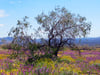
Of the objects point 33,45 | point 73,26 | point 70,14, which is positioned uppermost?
point 70,14

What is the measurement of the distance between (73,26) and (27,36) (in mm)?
5206

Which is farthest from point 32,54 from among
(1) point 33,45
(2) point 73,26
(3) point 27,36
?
(2) point 73,26

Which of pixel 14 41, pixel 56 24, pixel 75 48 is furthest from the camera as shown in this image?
pixel 75 48

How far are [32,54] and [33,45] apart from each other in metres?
1.00

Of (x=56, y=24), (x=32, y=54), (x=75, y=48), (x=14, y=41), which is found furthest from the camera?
(x=75, y=48)

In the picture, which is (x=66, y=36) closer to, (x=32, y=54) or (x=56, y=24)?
(x=56, y=24)

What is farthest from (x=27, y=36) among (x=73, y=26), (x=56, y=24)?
(x=73, y=26)

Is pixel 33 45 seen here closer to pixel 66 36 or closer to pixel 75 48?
pixel 66 36

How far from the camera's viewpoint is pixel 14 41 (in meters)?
16.5

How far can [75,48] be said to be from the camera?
19.0 meters

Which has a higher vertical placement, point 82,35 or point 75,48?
point 82,35

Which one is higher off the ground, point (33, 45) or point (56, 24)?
point (56, 24)

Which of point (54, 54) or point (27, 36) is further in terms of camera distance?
point (54, 54)

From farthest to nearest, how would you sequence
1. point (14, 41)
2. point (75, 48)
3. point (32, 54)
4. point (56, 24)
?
point (75, 48)
point (56, 24)
point (14, 41)
point (32, 54)
